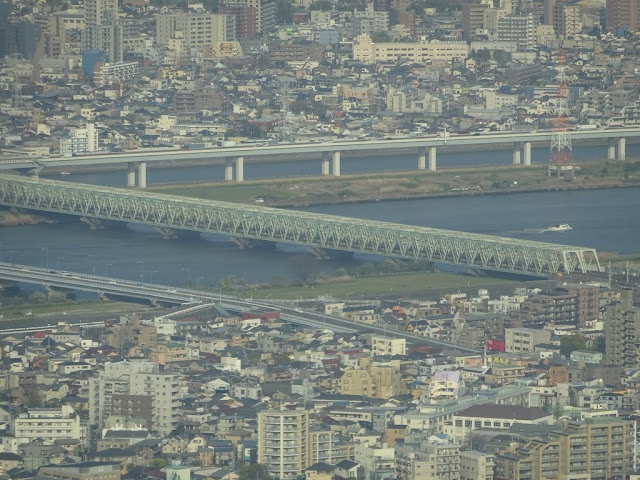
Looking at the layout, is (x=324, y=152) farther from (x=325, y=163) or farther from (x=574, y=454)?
(x=574, y=454)

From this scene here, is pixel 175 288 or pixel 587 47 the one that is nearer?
pixel 175 288

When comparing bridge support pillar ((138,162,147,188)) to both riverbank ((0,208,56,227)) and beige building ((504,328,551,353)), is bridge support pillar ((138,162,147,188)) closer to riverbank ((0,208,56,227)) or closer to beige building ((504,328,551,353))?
riverbank ((0,208,56,227))

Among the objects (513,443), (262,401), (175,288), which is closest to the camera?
(513,443)

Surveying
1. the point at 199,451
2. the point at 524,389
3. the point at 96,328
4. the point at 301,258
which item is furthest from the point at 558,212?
the point at 199,451

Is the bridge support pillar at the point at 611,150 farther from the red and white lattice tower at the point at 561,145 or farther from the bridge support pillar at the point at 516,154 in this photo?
the bridge support pillar at the point at 516,154

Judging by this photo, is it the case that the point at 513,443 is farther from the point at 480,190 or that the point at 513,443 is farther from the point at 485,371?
the point at 480,190

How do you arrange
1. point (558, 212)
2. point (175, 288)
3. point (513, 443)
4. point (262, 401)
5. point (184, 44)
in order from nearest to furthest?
1. point (513, 443)
2. point (262, 401)
3. point (175, 288)
4. point (558, 212)
5. point (184, 44)

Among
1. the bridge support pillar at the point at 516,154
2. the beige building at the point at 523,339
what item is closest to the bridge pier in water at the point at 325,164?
the bridge support pillar at the point at 516,154

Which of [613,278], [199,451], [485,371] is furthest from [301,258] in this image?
[199,451]
